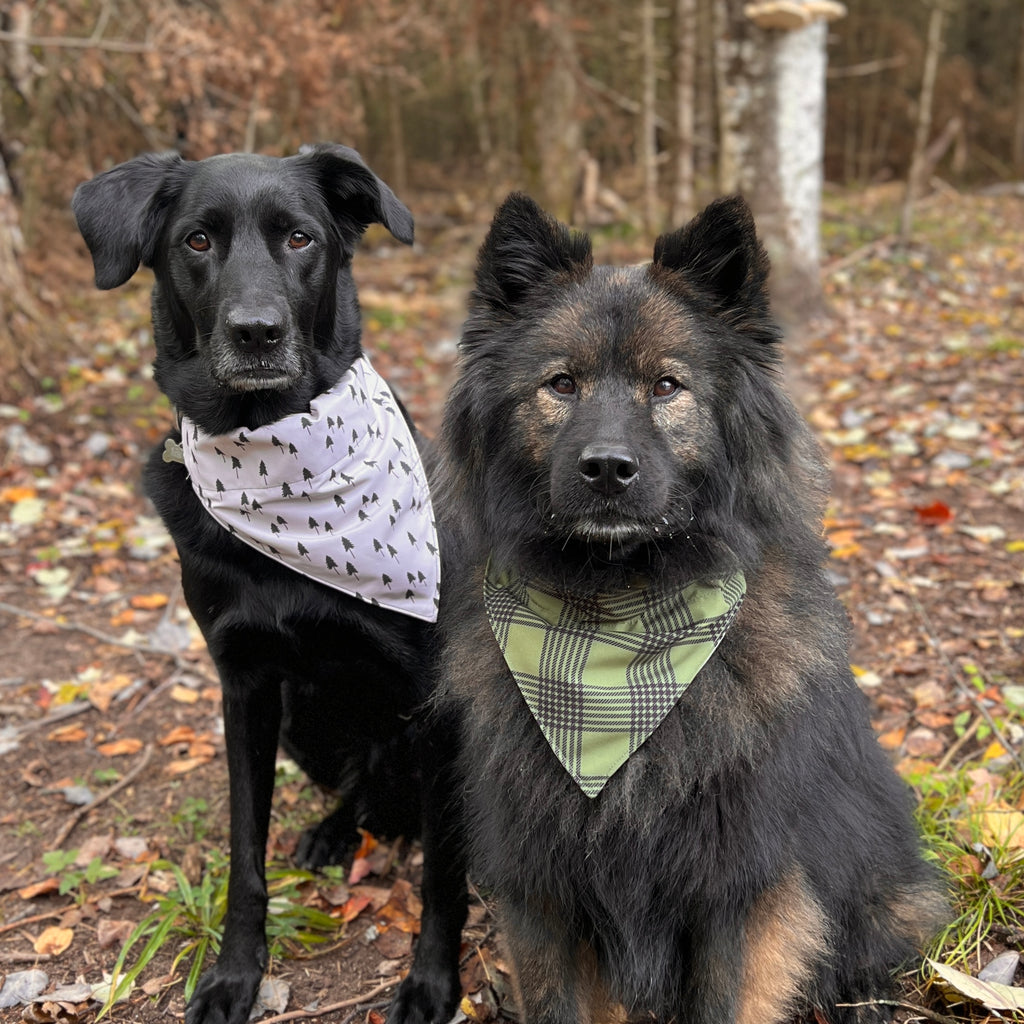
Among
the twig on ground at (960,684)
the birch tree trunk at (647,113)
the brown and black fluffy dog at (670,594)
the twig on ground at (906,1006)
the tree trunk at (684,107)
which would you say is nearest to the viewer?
the brown and black fluffy dog at (670,594)

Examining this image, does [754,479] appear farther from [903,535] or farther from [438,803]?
[903,535]

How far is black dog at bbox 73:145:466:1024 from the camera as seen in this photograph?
2732 millimetres

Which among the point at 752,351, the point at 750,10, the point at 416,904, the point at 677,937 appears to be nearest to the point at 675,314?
the point at 752,351

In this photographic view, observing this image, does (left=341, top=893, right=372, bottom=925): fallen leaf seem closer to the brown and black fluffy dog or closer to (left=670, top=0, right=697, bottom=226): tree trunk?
the brown and black fluffy dog

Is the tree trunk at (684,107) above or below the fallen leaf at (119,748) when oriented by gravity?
above

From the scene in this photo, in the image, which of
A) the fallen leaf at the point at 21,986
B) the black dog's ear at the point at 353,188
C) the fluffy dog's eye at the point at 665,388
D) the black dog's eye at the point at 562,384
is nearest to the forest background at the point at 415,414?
the fallen leaf at the point at 21,986

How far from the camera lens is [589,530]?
2.26 meters

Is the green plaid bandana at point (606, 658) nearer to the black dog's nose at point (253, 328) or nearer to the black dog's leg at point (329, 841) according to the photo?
the black dog's nose at point (253, 328)

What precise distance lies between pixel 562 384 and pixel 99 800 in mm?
2550

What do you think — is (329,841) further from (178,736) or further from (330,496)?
(330,496)

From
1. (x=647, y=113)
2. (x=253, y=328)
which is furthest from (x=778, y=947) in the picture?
(x=647, y=113)

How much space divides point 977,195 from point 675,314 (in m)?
16.3

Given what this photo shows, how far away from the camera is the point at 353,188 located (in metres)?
2.96

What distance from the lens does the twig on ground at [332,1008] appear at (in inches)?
112
